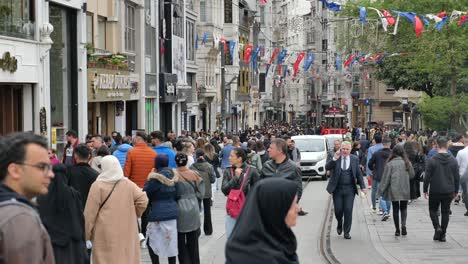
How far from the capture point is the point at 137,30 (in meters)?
43.6

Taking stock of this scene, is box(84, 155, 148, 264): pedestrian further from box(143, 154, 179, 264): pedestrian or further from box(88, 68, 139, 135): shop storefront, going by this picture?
box(88, 68, 139, 135): shop storefront

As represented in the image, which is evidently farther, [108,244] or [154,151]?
[154,151]

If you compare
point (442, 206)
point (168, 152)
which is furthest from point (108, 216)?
point (442, 206)

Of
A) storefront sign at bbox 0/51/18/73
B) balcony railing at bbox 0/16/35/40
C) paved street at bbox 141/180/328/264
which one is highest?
balcony railing at bbox 0/16/35/40

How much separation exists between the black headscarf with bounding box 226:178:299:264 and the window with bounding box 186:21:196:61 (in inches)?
2032

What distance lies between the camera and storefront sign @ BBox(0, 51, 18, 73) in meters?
25.9

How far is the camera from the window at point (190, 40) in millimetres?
57919

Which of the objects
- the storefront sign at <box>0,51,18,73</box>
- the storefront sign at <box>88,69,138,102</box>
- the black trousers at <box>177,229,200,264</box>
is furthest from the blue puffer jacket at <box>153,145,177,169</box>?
the storefront sign at <box>88,69,138,102</box>

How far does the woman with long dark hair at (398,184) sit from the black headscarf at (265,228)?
38.6 ft

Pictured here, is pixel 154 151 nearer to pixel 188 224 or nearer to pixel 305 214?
pixel 188 224

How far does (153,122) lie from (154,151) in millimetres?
30115

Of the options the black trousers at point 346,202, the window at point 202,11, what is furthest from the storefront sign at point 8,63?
the window at point 202,11

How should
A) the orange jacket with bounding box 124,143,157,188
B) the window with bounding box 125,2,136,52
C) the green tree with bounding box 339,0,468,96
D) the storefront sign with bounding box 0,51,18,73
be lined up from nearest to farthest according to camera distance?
the orange jacket with bounding box 124,143,157,188, the storefront sign with bounding box 0,51,18,73, the green tree with bounding box 339,0,468,96, the window with bounding box 125,2,136,52

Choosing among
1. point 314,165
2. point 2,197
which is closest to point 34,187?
point 2,197
